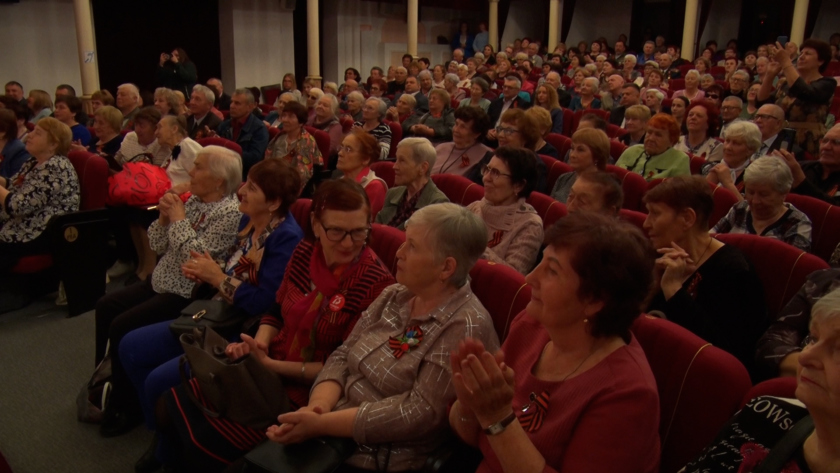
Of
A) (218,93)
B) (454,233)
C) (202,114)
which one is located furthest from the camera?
(218,93)

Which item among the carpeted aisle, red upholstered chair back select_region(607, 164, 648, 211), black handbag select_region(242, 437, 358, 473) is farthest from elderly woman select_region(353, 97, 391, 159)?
black handbag select_region(242, 437, 358, 473)

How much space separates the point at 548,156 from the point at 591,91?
3.27 meters

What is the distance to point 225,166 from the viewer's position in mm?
2914

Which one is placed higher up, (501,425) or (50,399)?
(501,425)

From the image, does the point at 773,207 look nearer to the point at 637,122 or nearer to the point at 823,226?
the point at 823,226

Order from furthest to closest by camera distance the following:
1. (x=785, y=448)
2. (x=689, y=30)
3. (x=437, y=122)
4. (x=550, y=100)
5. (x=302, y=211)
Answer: (x=689, y=30), (x=550, y=100), (x=437, y=122), (x=302, y=211), (x=785, y=448)

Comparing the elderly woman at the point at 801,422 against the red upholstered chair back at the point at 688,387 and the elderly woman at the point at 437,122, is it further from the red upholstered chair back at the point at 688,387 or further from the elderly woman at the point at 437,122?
the elderly woman at the point at 437,122

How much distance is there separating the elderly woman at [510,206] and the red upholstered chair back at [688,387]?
115 centimetres

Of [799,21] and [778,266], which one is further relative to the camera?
[799,21]

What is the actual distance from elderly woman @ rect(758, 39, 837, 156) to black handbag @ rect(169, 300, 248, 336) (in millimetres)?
3910

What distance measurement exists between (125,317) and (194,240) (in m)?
0.43

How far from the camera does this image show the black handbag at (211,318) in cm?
235

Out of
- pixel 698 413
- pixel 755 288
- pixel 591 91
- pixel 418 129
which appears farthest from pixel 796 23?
pixel 698 413

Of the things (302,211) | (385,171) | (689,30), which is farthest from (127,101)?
(689,30)
